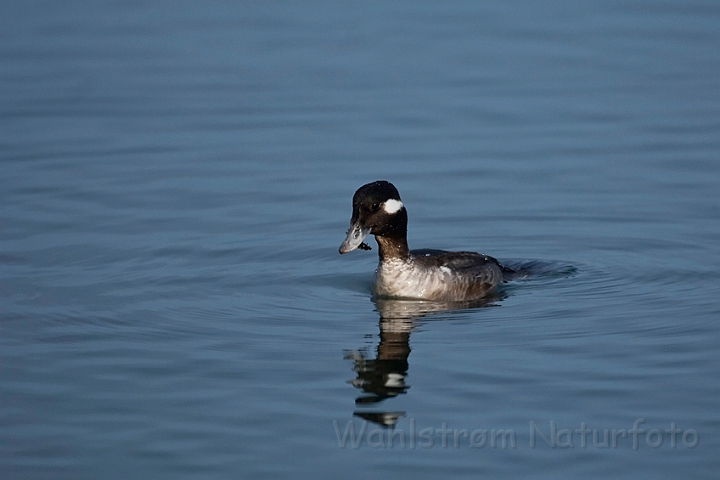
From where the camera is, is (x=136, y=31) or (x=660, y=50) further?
(x=136, y=31)

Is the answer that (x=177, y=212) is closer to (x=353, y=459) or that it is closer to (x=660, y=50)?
(x=353, y=459)

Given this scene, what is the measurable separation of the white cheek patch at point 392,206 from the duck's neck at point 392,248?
1.20 feet

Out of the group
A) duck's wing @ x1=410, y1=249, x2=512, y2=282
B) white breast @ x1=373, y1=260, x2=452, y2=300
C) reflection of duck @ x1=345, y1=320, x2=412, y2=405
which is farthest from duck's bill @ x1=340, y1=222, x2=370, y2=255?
reflection of duck @ x1=345, y1=320, x2=412, y2=405

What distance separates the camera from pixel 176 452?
10.0 metres

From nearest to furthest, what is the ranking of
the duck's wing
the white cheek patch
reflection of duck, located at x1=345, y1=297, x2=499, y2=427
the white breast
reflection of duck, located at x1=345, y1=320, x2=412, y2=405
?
reflection of duck, located at x1=345, y1=297, x2=499, y2=427 < reflection of duck, located at x1=345, y1=320, x2=412, y2=405 < the white cheek patch < the white breast < the duck's wing

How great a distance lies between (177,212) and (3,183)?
292 cm

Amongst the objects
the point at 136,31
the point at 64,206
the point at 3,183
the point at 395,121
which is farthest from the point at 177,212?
the point at 136,31

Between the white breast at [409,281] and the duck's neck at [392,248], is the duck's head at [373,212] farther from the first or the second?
the white breast at [409,281]

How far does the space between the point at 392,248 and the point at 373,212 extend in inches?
A: 22.1

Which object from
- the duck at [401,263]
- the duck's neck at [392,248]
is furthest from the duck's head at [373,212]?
the duck's neck at [392,248]

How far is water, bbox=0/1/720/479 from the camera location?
10.3 m

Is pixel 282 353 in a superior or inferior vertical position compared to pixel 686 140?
inferior

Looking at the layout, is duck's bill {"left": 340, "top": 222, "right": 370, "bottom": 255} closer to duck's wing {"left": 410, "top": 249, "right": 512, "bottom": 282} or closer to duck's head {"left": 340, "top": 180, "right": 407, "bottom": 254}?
duck's head {"left": 340, "top": 180, "right": 407, "bottom": 254}

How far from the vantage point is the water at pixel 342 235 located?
10328 millimetres
